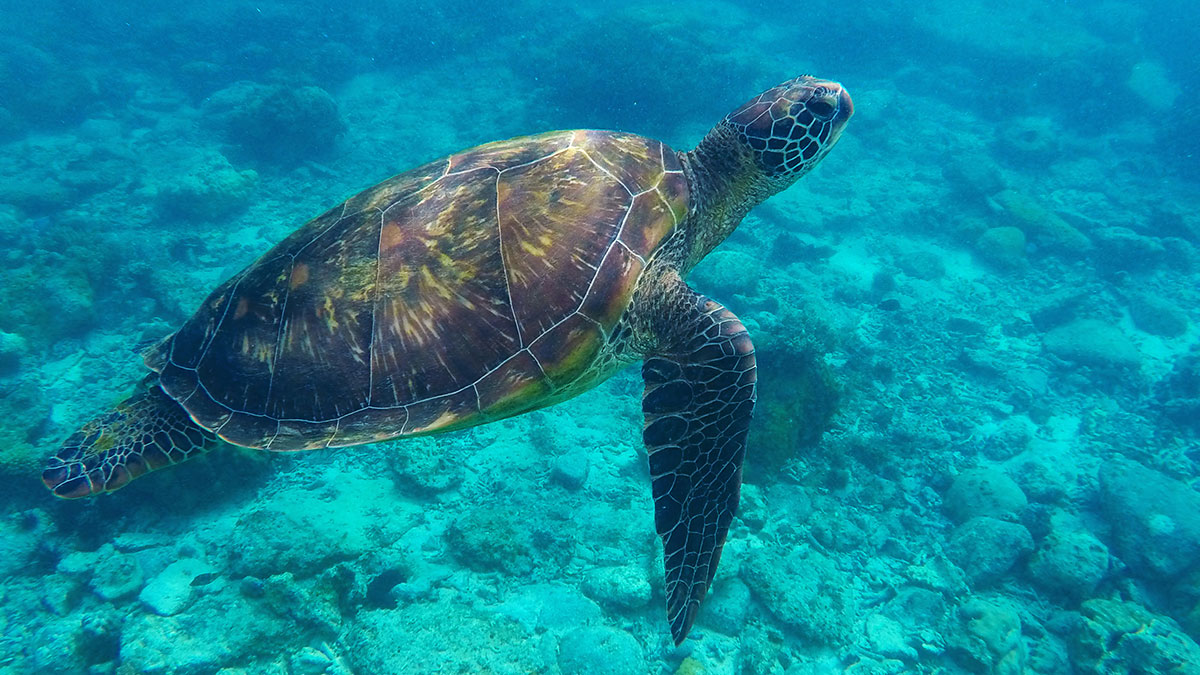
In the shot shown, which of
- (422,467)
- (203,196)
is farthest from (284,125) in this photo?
(422,467)

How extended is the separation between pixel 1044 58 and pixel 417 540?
32.2 metres

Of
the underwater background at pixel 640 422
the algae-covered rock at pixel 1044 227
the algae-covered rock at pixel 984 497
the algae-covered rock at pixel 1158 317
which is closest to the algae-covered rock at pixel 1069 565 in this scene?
the underwater background at pixel 640 422

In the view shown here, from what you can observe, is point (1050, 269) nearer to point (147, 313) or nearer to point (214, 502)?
point (214, 502)

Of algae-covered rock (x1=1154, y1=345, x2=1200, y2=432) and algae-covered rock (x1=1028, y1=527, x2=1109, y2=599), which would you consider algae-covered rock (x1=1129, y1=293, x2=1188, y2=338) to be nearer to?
algae-covered rock (x1=1154, y1=345, x2=1200, y2=432)

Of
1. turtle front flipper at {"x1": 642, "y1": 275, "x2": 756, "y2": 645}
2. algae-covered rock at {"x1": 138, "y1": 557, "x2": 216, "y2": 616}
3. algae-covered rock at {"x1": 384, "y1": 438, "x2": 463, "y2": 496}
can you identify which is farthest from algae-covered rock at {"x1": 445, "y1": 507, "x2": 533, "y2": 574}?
turtle front flipper at {"x1": 642, "y1": 275, "x2": 756, "y2": 645}

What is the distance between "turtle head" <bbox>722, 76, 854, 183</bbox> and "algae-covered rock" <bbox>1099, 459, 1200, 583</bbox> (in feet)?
21.6

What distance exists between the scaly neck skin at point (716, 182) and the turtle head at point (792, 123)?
0.08 metres

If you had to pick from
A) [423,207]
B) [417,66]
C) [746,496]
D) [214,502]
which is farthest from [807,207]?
[417,66]

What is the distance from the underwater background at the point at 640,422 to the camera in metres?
4.51

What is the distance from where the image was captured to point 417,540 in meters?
5.30

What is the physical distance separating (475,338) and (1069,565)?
7003 mm

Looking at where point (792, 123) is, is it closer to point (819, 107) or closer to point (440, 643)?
point (819, 107)

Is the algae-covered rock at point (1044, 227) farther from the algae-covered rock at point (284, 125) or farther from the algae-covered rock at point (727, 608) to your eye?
the algae-covered rock at point (284, 125)

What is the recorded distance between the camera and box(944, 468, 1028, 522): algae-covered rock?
6.30 metres
